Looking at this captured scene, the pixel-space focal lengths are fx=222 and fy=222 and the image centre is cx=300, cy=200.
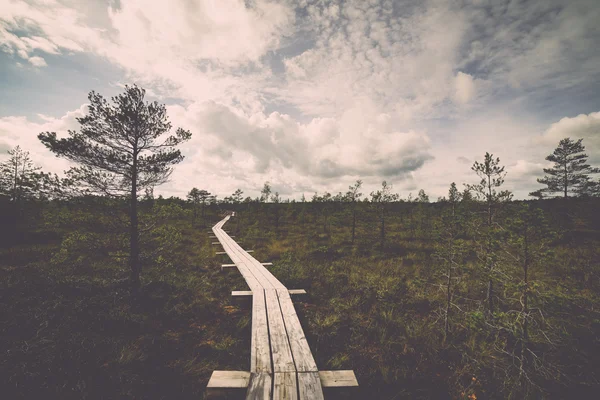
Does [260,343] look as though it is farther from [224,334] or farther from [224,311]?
[224,311]

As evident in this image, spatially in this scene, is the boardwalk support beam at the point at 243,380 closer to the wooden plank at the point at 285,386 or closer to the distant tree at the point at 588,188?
the wooden plank at the point at 285,386

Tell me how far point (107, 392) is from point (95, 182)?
5275 mm

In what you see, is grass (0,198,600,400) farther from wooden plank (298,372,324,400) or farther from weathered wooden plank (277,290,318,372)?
weathered wooden plank (277,290,318,372)

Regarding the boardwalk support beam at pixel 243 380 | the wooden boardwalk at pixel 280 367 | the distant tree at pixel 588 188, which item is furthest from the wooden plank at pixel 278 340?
the distant tree at pixel 588 188

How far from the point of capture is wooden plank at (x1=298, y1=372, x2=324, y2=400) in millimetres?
3229

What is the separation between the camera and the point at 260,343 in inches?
175

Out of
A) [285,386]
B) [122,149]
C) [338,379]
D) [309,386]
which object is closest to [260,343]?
[285,386]

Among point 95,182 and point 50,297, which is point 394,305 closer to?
point 95,182

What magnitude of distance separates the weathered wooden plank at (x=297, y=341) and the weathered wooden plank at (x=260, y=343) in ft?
1.58

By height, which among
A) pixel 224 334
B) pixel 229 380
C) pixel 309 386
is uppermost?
pixel 229 380

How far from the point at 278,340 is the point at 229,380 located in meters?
1.36

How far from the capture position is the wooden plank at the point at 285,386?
3.22 meters

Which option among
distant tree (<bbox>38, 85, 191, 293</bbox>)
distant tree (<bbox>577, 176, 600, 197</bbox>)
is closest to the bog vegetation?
distant tree (<bbox>38, 85, 191, 293</bbox>)

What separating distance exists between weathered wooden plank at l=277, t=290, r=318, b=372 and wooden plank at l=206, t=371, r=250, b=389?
0.89 metres
